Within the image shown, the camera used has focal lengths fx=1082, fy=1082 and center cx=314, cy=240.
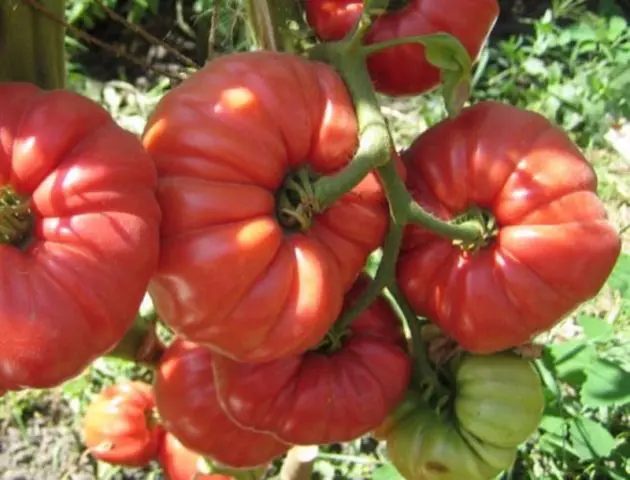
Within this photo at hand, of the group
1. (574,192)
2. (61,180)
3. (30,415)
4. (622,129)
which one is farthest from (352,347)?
(622,129)

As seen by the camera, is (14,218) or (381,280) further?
(381,280)

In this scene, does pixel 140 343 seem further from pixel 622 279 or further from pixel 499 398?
pixel 622 279

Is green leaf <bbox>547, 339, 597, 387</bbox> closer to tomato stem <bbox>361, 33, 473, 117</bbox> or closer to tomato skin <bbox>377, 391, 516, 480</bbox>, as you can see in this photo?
tomato skin <bbox>377, 391, 516, 480</bbox>

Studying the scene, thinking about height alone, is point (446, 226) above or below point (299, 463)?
above

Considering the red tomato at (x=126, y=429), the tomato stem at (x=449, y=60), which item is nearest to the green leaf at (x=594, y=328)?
the red tomato at (x=126, y=429)

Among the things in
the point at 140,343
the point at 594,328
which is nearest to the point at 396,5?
the point at 140,343

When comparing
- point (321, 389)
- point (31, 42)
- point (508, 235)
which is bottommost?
point (321, 389)

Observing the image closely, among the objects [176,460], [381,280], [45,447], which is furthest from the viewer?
[45,447]

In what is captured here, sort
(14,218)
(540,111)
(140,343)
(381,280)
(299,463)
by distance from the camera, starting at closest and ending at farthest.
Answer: (14,218), (381,280), (140,343), (299,463), (540,111)
